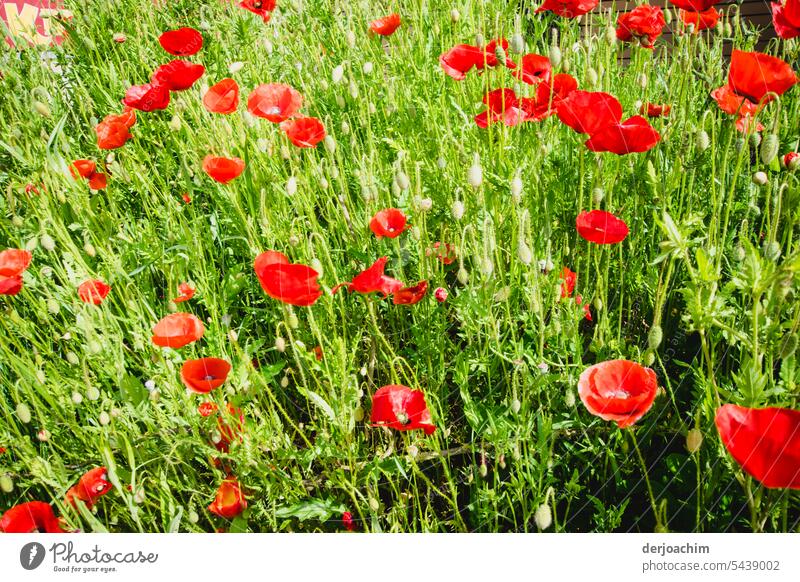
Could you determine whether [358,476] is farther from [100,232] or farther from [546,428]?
[100,232]

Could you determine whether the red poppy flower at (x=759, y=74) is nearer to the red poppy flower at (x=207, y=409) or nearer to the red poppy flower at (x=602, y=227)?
the red poppy flower at (x=602, y=227)

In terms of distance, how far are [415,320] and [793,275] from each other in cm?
80

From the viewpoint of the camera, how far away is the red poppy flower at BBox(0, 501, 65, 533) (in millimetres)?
1089

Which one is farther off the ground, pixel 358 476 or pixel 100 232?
pixel 100 232

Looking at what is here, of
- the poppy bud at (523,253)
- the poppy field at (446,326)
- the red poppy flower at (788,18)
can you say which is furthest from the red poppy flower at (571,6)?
the poppy bud at (523,253)

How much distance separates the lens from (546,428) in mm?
1114

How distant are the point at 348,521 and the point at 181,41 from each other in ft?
4.56

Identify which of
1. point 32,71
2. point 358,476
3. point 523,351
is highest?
point 32,71

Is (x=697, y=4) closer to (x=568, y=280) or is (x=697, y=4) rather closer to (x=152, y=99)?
(x=568, y=280)

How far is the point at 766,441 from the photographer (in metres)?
0.71

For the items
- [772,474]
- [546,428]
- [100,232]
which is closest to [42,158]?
[100,232]

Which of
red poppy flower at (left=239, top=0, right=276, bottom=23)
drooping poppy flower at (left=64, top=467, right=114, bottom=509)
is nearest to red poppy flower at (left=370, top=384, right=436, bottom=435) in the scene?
drooping poppy flower at (left=64, top=467, right=114, bottom=509)

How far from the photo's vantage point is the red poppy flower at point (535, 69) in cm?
149

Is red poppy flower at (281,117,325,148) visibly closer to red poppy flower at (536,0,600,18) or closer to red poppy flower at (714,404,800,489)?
red poppy flower at (536,0,600,18)
